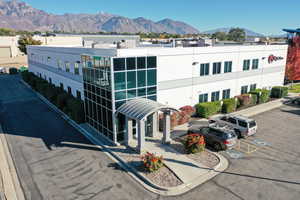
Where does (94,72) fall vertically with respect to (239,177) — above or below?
above

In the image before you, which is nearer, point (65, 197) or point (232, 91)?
point (65, 197)

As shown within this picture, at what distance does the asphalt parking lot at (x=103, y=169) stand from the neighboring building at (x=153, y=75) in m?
3.33

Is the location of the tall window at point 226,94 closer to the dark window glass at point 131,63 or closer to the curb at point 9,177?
the dark window glass at point 131,63

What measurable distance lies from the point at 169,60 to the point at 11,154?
1525 cm

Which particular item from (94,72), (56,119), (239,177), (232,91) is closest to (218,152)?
(239,177)

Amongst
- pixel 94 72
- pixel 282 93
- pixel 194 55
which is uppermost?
pixel 194 55

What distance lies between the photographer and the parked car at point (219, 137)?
1605 cm

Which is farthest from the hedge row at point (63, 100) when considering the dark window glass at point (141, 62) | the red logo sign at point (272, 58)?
the red logo sign at point (272, 58)

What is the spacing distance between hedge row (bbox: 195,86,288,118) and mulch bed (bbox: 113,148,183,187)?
10.8 metres

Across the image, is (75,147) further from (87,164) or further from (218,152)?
(218,152)

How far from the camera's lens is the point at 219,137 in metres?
16.3

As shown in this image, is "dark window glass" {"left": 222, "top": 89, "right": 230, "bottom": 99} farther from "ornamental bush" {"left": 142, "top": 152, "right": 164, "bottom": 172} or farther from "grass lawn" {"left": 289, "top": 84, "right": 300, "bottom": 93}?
"ornamental bush" {"left": 142, "top": 152, "right": 164, "bottom": 172}

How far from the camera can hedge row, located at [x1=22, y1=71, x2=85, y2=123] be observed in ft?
71.4

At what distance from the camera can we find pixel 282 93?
105 ft
